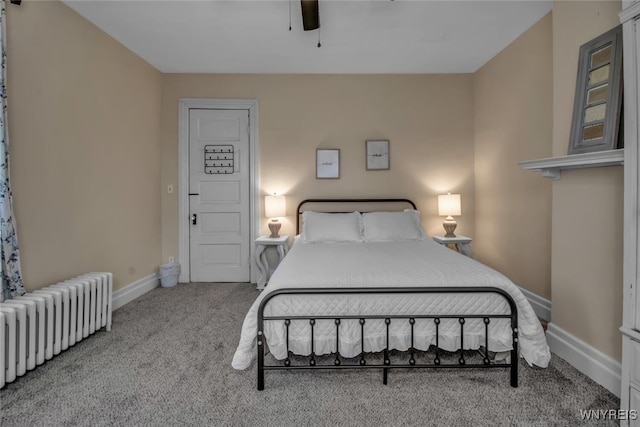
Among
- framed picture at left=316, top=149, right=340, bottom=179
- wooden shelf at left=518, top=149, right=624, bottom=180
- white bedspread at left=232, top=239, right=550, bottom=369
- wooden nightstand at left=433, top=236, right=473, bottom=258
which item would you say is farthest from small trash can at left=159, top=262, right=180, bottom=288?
wooden shelf at left=518, top=149, right=624, bottom=180

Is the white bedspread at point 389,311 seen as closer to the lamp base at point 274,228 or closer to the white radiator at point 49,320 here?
the white radiator at point 49,320

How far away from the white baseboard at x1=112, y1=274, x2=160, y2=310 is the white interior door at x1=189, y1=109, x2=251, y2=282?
0.47 meters

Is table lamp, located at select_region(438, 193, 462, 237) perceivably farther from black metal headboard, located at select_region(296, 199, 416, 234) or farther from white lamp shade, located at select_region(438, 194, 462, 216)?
black metal headboard, located at select_region(296, 199, 416, 234)

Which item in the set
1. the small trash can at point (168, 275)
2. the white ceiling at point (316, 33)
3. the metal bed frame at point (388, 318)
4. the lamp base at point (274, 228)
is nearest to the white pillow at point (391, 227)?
the lamp base at point (274, 228)

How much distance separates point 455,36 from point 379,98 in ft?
3.72

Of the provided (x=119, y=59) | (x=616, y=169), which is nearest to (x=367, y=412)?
(x=616, y=169)

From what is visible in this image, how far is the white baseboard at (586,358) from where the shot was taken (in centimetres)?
170

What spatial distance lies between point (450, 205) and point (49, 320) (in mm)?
3923

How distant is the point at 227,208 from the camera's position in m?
4.04

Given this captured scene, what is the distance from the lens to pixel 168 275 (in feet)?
12.5

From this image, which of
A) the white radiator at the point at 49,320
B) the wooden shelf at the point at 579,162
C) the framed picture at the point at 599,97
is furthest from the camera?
the white radiator at the point at 49,320

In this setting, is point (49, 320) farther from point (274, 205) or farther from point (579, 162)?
point (579, 162)

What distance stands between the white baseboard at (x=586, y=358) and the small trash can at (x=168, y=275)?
3.94m

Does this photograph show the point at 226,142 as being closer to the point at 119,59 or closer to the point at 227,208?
the point at 227,208
